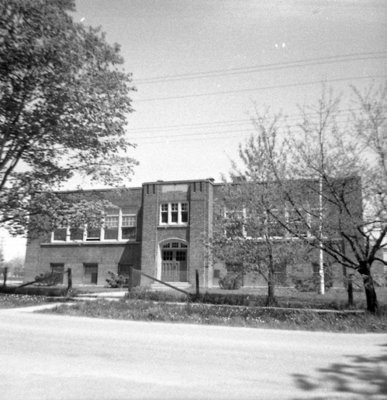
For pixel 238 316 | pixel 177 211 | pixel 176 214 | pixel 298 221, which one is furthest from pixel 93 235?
pixel 298 221

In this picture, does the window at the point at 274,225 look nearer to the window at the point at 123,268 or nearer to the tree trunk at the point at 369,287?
the tree trunk at the point at 369,287

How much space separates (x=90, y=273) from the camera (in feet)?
103

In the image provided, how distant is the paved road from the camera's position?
424 cm

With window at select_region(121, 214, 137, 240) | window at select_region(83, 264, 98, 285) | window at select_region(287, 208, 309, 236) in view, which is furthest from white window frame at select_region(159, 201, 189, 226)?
window at select_region(287, 208, 309, 236)

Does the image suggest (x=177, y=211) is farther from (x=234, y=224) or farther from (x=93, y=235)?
(x=234, y=224)

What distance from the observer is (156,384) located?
4.46 meters

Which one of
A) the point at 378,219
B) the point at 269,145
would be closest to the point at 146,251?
the point at 269,145

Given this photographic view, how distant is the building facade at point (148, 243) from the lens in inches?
1126

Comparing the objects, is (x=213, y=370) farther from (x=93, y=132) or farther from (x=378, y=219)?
(x=93, y=132)

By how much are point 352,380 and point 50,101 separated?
560 inches

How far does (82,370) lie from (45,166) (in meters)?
13.6

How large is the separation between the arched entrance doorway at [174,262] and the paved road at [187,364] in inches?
800

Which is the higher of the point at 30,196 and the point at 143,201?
the point at 143,201

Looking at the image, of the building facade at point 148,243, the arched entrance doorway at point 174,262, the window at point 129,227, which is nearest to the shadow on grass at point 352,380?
the building facade at point 148,243
